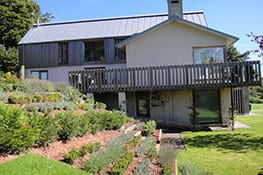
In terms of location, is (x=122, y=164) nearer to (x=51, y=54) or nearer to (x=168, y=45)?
(x=168, y=45)

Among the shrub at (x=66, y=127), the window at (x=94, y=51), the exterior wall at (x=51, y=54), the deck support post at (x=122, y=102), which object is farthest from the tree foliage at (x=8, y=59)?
the shrub at (x=66, y=127)

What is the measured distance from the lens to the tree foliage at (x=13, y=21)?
3953 centimetres

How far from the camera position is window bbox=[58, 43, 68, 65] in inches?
1105

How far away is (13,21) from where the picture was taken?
39812mm

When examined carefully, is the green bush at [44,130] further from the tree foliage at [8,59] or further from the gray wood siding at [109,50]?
the tree foliage at [8,59]

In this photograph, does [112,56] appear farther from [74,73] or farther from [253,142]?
[253,142]

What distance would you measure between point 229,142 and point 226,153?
226cm

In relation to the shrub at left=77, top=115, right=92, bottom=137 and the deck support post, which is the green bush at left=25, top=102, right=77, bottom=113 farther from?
the deck support post

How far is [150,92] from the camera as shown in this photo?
1961 centimetres

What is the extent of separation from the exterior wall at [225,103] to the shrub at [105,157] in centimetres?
1167

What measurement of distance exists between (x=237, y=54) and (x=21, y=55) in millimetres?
27386

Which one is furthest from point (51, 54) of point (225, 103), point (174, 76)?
point (225, 103)

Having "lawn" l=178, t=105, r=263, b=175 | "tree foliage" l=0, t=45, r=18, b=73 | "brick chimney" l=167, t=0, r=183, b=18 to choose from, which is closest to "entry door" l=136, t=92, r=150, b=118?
"lawn" l=178, t=105, r=263, b=175

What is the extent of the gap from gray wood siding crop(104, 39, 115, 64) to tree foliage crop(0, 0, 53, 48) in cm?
1744
